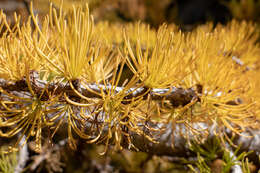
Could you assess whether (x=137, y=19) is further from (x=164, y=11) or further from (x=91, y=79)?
(x=91, y=79)

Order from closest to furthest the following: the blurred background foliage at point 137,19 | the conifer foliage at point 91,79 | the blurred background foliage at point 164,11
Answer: the conifer foliage at point 91,79 < the blurred background foliage at point 137,19 < the blurred background foliage at point 164,11

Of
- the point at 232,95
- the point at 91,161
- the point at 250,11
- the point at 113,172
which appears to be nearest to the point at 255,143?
the point at 232,95

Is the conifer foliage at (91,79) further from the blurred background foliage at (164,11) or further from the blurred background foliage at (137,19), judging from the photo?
the blurred background foliage at (164,11)

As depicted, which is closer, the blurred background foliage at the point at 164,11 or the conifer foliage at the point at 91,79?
the conifer foliage at the point at 91,79

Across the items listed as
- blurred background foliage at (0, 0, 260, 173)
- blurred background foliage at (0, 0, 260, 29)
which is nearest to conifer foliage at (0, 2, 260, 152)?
blurred background foliage at (0, 0, 260, 173)

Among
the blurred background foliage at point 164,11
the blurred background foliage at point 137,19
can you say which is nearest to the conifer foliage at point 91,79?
the blurred background foliage at point 137,19

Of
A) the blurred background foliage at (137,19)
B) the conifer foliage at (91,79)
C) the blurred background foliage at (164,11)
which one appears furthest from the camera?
the blurred background foliage at (164,11)

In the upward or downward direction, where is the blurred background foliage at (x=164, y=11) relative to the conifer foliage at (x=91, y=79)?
upward

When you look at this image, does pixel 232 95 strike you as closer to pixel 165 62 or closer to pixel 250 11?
pixel 165 62
